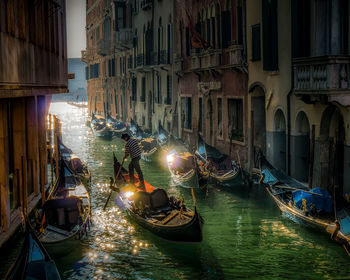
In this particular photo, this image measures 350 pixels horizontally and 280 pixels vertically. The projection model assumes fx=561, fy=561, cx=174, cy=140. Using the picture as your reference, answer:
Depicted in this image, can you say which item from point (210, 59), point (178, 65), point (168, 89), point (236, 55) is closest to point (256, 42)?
point (236, 55)

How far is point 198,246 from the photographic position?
8203 mm

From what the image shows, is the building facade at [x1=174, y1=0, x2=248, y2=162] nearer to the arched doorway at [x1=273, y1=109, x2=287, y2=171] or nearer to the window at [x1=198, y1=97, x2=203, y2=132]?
the window at [x1=198, y1=97, x2=203, y2=132]

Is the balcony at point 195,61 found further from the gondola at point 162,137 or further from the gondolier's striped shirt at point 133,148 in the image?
Answer: the gondolier's striped shirt at point 133,148

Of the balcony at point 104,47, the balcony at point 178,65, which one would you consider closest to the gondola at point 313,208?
the balcony at point 178,65

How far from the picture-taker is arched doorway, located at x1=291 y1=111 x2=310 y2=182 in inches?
445

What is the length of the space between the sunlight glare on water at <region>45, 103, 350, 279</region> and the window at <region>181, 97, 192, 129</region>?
783cm

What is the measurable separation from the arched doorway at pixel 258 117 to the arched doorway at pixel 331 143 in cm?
311

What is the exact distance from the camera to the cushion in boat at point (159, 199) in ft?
29.4

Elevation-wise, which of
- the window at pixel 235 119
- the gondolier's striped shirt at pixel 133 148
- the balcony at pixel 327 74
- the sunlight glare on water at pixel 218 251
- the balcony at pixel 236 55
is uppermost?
the balcony at pixel 236 55

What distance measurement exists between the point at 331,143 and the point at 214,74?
20.0 feet

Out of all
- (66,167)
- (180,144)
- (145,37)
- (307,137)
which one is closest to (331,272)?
(307,137)

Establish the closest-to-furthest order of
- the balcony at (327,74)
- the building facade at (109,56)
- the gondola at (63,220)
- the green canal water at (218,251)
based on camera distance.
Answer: the green canal water at (218,251) → the gondola at (63,220) → the balcony at (327,74) → the building facade at (109,56)

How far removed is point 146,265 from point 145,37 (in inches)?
669

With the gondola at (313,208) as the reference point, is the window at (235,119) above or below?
above
